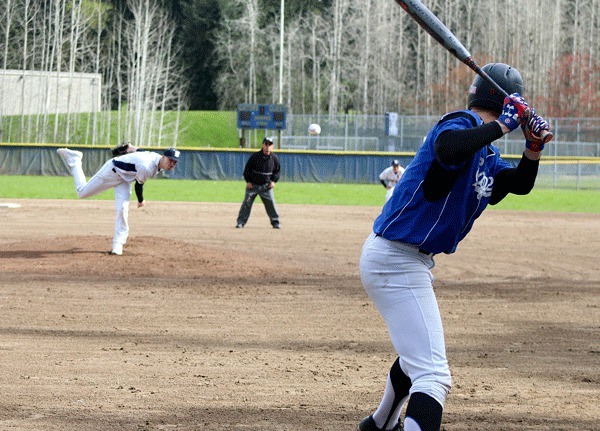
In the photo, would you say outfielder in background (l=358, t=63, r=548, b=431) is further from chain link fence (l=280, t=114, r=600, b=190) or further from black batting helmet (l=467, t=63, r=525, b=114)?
chain link fence (l=280, t=114, r=600, b=190)

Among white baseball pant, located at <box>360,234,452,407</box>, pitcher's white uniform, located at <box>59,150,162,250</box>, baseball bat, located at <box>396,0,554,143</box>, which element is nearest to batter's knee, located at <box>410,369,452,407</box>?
white baseball pant, located at <box>360,234,452,407</box>

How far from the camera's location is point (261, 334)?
29.9 feet

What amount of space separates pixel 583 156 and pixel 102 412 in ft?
132

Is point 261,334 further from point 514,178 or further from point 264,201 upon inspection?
point 264,201

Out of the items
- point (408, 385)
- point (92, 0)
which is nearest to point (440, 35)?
point (408, 385)

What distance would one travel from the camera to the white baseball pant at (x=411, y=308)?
4541 mm

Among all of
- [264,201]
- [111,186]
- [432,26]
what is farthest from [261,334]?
[264,201]

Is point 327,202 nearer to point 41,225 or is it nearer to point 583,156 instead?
point 41,225

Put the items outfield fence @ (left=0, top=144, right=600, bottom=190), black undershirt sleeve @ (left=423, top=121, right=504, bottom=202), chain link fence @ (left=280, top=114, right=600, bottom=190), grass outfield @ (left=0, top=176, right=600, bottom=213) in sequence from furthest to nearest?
chain link fence @ (left=280, top=114, right=600, bottom=190), outfield fence @ (left=0, top=144, right=600, bottom=190), grass outfield @ (left=0, top=176, right=600, bottom=213), black undershirt sleeve @ (left=423, top=121, right=504, bottom=202)

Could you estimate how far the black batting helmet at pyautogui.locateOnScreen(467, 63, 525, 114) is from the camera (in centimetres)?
478

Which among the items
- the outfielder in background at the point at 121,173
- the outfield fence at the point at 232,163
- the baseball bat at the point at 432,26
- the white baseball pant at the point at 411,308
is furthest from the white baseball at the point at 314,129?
the white baseball pant at the point at 411,308

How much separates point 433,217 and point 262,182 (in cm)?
1600

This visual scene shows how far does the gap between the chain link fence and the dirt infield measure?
27101 mm

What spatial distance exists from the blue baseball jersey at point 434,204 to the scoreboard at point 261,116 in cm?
3756
